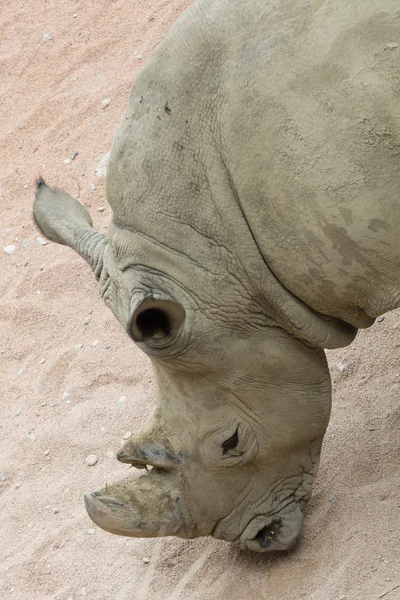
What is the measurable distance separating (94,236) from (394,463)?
145 cm

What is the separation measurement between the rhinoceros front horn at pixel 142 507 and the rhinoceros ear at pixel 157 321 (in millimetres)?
666

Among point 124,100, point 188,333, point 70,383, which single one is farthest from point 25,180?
point 188,333

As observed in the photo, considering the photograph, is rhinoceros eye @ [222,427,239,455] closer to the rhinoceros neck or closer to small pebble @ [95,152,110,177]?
the rhinoceros neck

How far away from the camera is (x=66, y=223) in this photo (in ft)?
13.5

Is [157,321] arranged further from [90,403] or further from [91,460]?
[90,403]

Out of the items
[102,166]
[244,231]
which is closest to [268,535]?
[244,231]

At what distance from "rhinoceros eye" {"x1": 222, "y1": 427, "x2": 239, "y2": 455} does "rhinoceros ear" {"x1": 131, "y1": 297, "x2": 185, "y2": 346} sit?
512mm

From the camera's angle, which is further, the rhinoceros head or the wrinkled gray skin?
the rhinoceros head

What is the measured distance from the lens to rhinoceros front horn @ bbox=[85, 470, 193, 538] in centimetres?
392

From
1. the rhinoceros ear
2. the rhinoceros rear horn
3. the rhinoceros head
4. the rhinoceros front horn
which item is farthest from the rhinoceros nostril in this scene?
the rhinoceros rear horn

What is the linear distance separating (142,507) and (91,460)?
1735mm

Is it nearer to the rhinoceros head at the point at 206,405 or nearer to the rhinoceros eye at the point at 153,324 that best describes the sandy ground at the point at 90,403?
the rhinoceros head at the point at 206,405

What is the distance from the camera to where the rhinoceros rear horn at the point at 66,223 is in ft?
12.9

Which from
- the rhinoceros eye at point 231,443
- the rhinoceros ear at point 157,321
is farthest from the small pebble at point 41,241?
the rhinoceros ear at point 157,321
